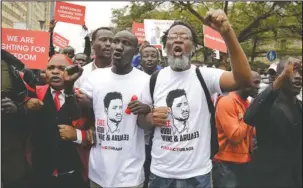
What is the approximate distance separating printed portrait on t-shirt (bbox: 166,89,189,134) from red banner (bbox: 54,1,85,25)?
4.64m

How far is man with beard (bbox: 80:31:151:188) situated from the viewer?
3.15 meters

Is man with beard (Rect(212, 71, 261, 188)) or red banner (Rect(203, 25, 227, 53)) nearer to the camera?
man with beard (Rect(212, 71, 261, 188))

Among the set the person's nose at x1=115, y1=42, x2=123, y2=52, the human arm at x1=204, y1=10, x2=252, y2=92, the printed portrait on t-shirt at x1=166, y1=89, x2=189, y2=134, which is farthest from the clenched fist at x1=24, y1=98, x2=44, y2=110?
the human arm at x1=204, y1=10, x2=252, y2=92

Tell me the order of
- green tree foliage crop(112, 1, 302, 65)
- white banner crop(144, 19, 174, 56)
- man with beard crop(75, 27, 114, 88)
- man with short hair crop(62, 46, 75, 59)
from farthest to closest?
green tree foliage crop(112, 1, 302, 65) → white banner crop(144, 19, 174, 56) → man with short hair crop(62, 46, 75, 59) → man with beard crop(75, 27, 114, 88)

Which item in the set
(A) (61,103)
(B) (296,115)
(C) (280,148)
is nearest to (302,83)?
(B) (296,115)

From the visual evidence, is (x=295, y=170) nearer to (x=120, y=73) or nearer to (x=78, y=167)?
(x=120, y=73)

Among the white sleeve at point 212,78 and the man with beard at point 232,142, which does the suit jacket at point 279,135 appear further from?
the man with beard at point 232,142

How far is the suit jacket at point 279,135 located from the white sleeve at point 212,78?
0.26m

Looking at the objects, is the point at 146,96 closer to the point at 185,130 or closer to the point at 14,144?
the point at 185,130

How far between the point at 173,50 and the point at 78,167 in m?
1.19

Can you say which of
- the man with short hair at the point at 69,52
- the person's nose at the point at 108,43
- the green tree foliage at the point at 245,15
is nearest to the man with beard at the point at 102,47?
the person's nose at the point at 108,43

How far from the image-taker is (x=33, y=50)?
4.82m

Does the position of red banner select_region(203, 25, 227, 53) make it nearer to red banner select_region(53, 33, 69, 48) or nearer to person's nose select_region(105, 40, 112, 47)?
red banner select_region(53, 33, 69, 48)

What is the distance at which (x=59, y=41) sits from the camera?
7.15 m
